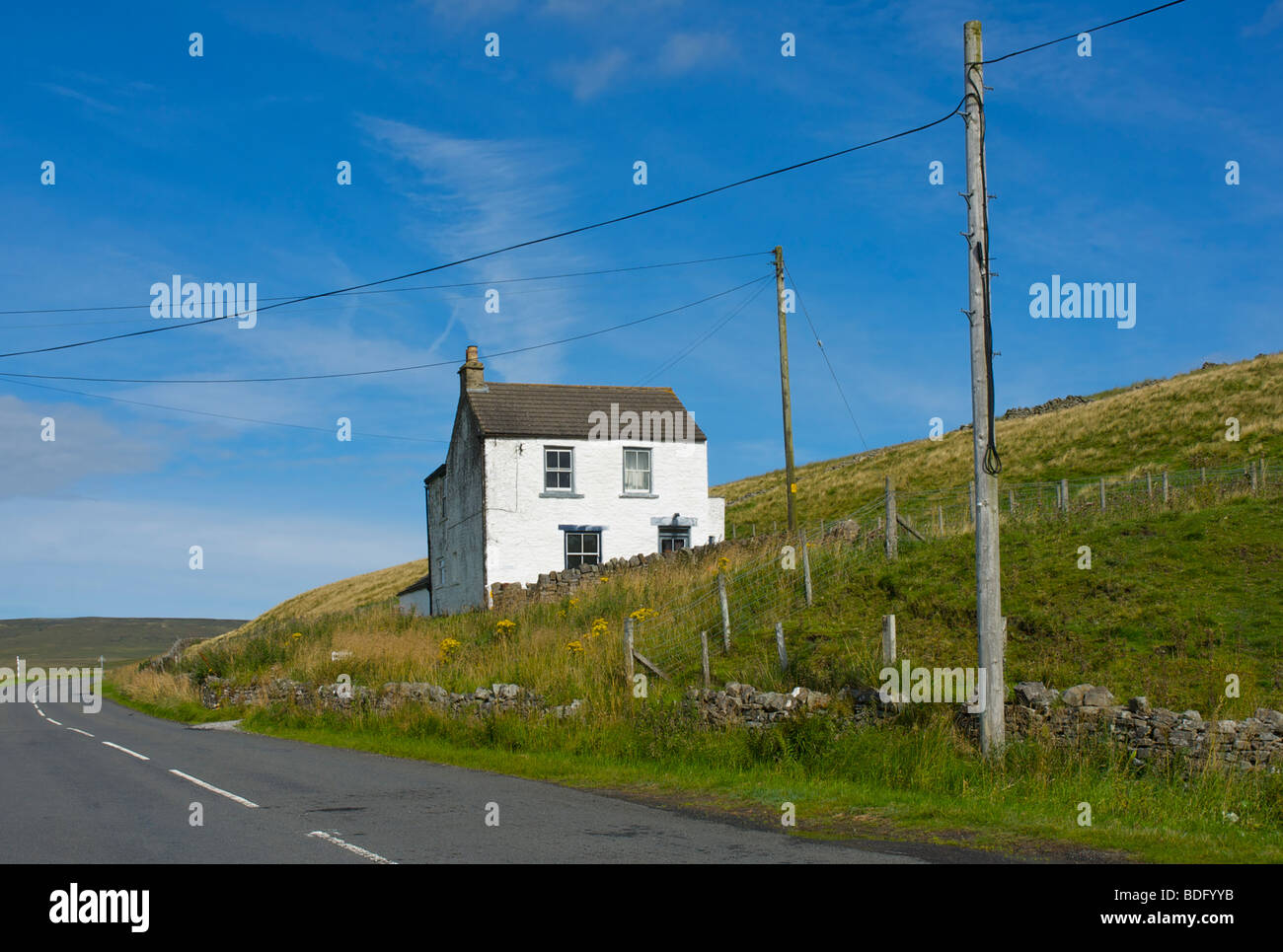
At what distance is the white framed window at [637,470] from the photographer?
125 feet

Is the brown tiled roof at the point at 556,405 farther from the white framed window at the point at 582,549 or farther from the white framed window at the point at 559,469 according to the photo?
the white framed window at the point at 582,549

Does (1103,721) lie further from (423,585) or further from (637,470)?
(423,585)

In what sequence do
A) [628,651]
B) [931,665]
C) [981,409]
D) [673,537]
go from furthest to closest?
1. [673,537]
2. [628,651]
3. [931,665]
4. [981,409]

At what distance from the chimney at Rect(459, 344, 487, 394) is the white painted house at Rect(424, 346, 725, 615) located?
0.14ft

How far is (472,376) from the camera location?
3956 centimetres

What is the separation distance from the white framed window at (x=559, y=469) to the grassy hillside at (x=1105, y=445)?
20.3 meters

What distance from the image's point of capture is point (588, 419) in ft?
126

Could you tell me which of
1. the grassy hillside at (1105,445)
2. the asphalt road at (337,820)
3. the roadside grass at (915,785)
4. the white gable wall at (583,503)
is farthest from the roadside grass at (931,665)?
the grassy hillside at (1105,445)

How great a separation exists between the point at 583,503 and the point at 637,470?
224 centimetres

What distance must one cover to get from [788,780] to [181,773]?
8.86 m

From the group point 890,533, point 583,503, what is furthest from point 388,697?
point 583,503
